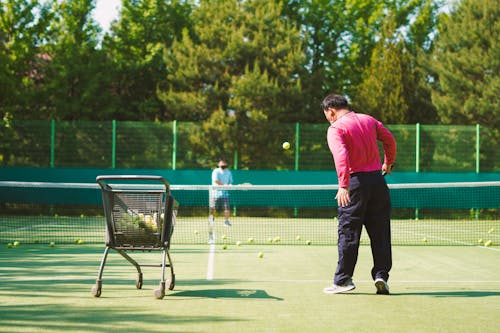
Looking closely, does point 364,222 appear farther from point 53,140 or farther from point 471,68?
point 471,68

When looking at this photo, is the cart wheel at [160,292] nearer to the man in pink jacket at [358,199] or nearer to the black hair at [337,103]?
the man in pink jacket at [358,199]

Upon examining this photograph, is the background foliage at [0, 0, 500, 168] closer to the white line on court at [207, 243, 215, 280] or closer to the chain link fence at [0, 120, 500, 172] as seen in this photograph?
the chain link fence at [0, 120, 500, 172]

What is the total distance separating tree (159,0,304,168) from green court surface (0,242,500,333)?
43.3ft

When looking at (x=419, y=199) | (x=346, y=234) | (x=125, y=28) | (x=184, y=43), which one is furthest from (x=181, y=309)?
(x=125, y=28)

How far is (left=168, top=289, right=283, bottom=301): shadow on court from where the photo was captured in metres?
5.68

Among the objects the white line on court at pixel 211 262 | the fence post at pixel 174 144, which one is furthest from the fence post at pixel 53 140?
the white line on court at pixel 211 262

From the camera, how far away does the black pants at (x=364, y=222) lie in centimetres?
577

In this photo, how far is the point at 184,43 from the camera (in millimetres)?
24828

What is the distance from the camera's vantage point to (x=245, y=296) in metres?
5.68

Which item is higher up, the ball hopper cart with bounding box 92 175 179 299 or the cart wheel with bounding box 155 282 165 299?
the ball hopper cart with bounding box 92 175 179 299

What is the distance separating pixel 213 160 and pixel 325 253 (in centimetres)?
1118

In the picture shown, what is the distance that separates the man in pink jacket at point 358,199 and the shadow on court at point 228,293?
1.88ft

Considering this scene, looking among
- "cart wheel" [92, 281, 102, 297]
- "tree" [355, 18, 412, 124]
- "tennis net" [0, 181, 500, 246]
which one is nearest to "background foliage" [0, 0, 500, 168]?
"tree" [355, 18, 412, 124]

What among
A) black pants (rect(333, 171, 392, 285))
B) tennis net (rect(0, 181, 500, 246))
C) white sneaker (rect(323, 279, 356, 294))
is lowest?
tennis net (rect(0, 181, 500, 246))
